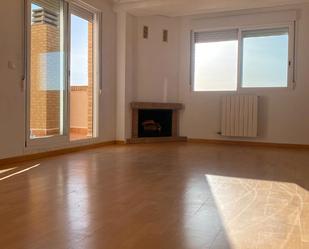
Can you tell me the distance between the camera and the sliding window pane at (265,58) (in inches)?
235

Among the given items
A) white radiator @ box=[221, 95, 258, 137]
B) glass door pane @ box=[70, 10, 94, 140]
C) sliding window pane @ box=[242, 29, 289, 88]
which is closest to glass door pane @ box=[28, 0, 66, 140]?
glass door pane @ box=[70, 10, 94, 140]

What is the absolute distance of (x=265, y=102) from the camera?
6086 millimetres

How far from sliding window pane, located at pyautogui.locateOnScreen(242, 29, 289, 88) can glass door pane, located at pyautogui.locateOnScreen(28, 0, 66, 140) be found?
11.2 feet

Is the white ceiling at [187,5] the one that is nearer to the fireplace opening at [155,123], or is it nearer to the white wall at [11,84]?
the fireplace opening at [155,123]

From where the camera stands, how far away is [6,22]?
3805 mm

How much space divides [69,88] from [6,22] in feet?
4.50

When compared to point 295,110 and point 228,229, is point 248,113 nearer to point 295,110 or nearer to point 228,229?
point 295,110

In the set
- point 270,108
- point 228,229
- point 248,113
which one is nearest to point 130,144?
point 248,113

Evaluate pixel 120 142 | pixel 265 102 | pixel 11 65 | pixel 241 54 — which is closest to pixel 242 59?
pixel 241 54

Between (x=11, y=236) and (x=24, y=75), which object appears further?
(x=24, y=75)

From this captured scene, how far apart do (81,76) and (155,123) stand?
2024 mm

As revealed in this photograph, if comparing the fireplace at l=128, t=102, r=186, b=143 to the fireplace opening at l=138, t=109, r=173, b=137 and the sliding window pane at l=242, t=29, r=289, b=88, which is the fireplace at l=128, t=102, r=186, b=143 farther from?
the sliding window pane at l=242, t=29, r=289, b=88

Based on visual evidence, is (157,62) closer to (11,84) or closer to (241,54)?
(241,54)

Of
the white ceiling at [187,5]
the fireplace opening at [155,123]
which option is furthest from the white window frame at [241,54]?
the fireplace opening at [155,123]
